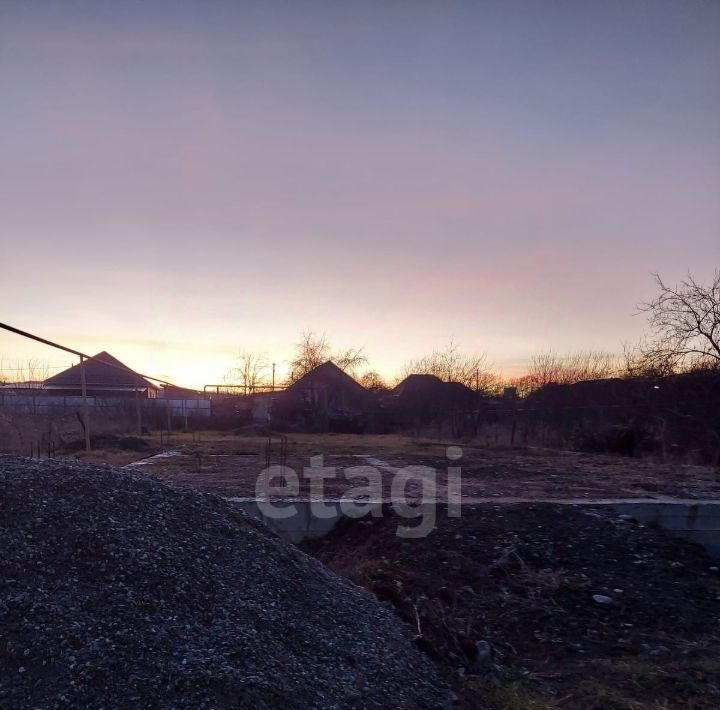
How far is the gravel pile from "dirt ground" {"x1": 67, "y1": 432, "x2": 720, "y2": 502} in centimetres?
237

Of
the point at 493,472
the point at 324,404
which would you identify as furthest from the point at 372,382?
the point at 493,472

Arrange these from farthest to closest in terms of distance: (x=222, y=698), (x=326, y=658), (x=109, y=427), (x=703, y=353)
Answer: (x=109, y=427), (x=703, y=353), (x=326, y=658), (x=222, y=698)

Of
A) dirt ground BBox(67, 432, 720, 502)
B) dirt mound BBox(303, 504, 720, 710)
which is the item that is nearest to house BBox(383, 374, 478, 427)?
dirt ground BBox(67, 432, 720, 502)

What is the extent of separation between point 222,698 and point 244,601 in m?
0.71

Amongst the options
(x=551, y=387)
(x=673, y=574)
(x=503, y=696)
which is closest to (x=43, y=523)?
(x=503, y=696)

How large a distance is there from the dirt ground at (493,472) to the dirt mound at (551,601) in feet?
3.03

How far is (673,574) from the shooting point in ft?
14.1

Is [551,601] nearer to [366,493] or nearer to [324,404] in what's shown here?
[366,493]

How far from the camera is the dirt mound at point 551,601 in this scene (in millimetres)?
2897

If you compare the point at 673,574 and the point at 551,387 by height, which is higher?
the point at 551,387

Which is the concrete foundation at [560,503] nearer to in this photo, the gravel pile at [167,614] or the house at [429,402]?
the gravel pile at [167,614]

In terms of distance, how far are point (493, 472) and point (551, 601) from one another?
4432 millimetres

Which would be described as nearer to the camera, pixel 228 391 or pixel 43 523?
pixel 43 523

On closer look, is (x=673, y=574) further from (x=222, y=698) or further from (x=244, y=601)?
(x=222, y=698)
